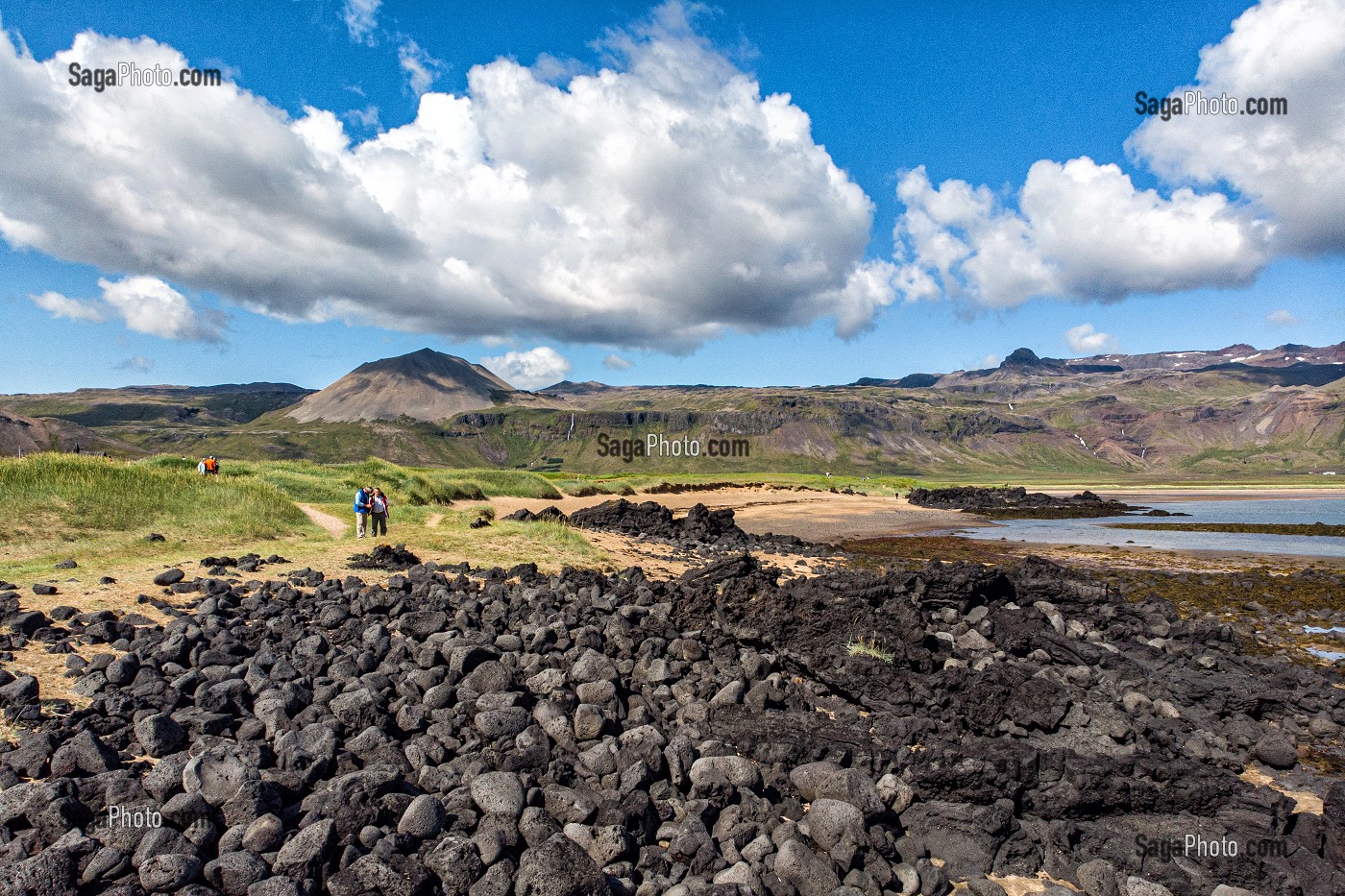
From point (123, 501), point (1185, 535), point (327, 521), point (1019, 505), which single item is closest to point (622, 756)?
point (123, 501)

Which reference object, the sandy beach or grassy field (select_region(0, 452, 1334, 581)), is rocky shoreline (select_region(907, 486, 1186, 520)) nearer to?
the sandy beach

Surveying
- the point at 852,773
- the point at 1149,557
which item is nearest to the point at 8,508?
the point at 852,773

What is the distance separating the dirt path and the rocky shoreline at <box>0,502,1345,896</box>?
11295mm

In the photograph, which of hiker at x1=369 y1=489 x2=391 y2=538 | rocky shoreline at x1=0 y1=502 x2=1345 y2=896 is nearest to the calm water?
rocky shoreline at x1=0 y1=502 x2=1345 y2=896

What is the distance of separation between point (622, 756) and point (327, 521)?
76.6 ft

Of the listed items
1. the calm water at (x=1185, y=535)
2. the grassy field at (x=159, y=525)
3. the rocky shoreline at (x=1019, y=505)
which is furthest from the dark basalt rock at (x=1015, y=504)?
the grassy field at (x=159, y=525)

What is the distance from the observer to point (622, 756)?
805cm

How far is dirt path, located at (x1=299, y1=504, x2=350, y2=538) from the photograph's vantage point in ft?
80.8

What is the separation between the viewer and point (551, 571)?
18.1 meters

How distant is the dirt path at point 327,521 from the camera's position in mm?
24623

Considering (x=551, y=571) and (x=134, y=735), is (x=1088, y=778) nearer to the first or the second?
(x=134, y=735)

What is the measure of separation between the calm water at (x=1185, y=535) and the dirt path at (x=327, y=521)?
40668 mm

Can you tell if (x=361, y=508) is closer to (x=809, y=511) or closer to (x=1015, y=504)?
(x=809, y=511)

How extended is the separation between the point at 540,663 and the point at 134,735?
5.03 metres
